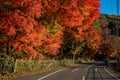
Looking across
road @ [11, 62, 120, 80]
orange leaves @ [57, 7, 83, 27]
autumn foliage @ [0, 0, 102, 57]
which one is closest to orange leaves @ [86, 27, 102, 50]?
autumn foliage @ [0, 0, 102, 57]

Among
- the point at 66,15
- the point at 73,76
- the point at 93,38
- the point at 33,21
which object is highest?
the point at 93,38

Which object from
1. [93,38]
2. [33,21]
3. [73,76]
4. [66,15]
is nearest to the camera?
[33,21]

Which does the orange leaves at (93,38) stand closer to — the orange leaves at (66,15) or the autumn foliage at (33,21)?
the autumn foliage at (33,21)

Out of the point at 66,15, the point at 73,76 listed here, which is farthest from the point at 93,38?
the point at 73,76

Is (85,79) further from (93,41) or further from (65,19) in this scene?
(93,41)

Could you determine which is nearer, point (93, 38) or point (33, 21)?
point (33, 21)

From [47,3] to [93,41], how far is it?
50.1m

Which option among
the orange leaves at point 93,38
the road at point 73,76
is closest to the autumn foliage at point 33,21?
the road at point 73,76

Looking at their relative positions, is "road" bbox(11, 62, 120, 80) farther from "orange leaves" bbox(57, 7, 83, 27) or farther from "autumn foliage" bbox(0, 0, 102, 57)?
"orange leaves" bbox(57, 7, 83, 27)

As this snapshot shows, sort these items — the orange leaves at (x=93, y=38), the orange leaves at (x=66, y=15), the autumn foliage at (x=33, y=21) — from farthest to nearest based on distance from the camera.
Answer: the orange leaves at (x=93, y=38) < the orange leaves at (x=66, y=15) < the autumn foliage at (x=33, y=21)

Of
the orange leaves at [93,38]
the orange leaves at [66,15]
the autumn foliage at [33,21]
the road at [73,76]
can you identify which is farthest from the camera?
the orange leaves at [93,38]

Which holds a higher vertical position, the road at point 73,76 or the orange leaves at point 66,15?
the orange leaves at point 66,15

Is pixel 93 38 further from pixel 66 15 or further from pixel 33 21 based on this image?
pixel 33 21

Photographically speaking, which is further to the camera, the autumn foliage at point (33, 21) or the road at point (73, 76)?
the road at point (73, 76)
